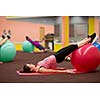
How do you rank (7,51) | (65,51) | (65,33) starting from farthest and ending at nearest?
(7,51) < (65,33) < (65,51)

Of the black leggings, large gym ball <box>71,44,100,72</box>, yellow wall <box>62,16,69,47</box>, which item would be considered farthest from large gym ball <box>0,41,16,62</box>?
large gym ball <box>71,44,100,72</box>

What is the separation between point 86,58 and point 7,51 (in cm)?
174

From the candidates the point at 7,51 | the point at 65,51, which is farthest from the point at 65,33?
the point at 7,51

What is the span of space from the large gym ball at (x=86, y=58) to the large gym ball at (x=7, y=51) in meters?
1.48

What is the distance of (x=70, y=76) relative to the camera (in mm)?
3736

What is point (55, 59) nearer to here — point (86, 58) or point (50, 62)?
point (50, 62)

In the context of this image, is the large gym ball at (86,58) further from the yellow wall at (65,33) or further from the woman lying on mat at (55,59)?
the yellow wall at (65,33)

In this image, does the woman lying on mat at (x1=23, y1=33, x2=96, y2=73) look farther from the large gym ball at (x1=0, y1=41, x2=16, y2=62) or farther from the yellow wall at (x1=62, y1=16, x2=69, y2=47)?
the large gym ball at (x1=0, y1=41, x2=16, y2=62)

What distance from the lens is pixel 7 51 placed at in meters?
5.13

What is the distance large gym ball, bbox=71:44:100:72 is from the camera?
151 inches

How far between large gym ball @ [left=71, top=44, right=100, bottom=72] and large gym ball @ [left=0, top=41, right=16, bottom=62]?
148cm
